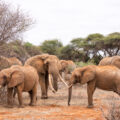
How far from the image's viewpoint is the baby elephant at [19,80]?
9062 millimetres

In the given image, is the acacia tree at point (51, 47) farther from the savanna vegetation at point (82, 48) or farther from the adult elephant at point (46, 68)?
the adult elephant at point (46, 68)

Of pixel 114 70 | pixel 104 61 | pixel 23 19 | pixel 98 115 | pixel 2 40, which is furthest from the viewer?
pixel 104 61

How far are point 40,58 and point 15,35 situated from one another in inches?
55.3

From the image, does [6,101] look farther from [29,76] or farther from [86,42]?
[86,42]

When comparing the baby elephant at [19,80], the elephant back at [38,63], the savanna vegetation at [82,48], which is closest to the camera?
the baby elephant at [19,80]

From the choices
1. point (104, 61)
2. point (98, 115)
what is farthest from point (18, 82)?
point (104, 61)

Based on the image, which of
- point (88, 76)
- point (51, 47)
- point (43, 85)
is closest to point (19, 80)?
point (88, 76)

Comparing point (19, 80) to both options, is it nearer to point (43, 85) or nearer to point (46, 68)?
point (46, 68)

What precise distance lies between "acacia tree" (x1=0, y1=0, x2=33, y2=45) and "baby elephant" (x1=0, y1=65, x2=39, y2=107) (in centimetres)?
220

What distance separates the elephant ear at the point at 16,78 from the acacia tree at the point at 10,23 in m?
2.63

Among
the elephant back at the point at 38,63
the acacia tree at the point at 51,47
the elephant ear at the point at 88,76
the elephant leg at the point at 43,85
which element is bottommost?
the elephant leg at the point at 43,85

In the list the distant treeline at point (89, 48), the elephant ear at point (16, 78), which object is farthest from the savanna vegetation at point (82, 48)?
the elephant ear at point (16, 78)

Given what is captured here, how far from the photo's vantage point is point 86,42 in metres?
36.2

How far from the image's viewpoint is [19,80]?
9.31m
